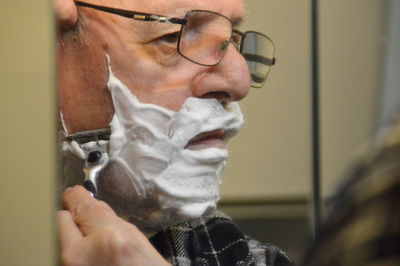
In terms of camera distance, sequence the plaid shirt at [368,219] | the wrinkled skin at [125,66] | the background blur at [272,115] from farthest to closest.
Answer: the wrinkled skin at [125,66]
the background blur at [272,115]
the plaid shirt at [368,219]

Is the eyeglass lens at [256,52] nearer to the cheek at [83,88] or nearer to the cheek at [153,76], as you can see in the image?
the cheek at [153,76]

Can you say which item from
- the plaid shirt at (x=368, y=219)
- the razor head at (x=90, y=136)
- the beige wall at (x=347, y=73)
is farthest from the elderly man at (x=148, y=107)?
the plaid shirt at (x=368, y=219)

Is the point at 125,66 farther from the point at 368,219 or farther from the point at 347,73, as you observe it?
the point at 368,219

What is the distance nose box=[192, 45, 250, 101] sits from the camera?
1.06 meters

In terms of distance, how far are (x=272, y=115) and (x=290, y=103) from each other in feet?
0.11

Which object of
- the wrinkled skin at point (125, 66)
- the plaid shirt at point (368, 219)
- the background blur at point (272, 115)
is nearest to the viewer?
the plaid shirt at point (368, 219)

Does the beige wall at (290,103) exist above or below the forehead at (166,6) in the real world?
below

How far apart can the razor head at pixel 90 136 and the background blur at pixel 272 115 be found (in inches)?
3.2

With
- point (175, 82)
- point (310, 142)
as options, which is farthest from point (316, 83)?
point (175, 82)

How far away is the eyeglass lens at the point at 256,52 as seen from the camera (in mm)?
1116

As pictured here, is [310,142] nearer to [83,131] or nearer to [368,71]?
[368,71]

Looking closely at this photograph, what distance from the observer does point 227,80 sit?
1.08m

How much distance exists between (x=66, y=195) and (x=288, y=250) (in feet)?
1.07

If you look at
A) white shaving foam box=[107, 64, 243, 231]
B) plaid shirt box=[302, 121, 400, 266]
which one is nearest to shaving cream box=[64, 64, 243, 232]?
white shaving foam box=[107, 64, 243, 231]
